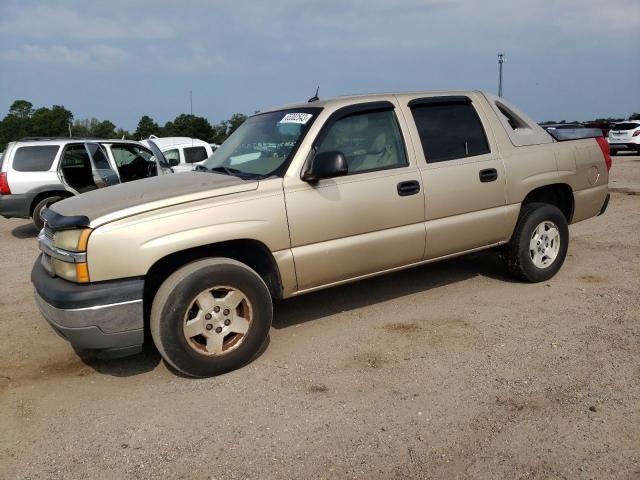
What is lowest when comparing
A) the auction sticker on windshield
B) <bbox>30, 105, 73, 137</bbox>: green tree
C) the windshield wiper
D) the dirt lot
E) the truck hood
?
the dirt lot

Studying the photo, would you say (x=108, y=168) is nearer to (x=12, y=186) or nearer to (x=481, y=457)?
(x=12, y=186)

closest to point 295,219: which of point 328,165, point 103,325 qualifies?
point 328,165

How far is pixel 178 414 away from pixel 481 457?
66.9 inches

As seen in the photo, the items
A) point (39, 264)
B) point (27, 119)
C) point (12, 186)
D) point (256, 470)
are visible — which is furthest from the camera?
point (27, 119)

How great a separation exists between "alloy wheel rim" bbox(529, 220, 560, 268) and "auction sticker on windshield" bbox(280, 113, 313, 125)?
241 centimetres

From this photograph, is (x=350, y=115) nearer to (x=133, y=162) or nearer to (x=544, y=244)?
(x=544, y=244)

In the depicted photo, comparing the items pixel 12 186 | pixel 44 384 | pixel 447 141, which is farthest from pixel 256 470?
pixel 12 186

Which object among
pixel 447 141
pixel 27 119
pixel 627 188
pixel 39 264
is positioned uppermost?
pixel 27 119

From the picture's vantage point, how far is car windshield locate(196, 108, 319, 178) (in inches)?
155

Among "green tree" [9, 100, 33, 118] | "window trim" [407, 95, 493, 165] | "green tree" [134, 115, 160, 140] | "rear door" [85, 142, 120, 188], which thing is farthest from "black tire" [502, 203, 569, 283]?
"green tree" [9, 100, 33, 118]

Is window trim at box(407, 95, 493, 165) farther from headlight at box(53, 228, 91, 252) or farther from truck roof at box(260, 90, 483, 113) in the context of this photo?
headlight at box(53, 228, 91, 252)

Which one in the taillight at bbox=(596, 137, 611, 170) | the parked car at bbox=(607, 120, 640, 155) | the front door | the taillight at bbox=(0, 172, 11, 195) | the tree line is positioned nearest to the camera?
the front door

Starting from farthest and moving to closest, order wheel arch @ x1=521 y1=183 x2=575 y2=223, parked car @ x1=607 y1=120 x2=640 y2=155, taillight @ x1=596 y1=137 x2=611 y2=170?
parked car @ x1=607 y1=120 x2=640 y2=155 → taillight @ x1=596 y1=137 x2=611 y2=170 → wheel arch @ x1=521 y1=183 x2=575 y2=223

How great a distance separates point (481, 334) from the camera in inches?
159
